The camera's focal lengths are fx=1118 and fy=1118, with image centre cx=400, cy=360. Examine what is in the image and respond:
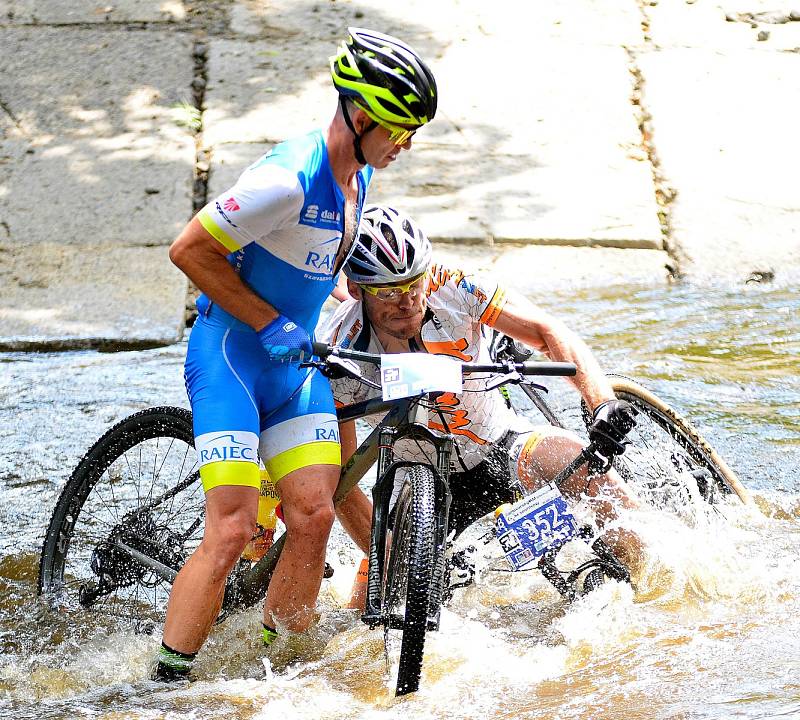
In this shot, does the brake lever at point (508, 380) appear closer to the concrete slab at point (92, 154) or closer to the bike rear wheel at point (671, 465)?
the bike rear wheel at point (671, 465)

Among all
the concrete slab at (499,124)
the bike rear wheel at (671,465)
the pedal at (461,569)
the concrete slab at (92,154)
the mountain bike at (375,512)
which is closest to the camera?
the mountain bike at (375,512)

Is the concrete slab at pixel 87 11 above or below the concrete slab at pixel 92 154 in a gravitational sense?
above

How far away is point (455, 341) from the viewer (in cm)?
391

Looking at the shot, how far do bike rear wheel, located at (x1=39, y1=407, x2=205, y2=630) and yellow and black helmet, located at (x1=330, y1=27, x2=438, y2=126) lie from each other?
4.31 ft

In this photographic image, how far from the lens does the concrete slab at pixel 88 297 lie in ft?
20.6

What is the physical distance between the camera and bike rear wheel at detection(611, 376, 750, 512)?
439 centimetres

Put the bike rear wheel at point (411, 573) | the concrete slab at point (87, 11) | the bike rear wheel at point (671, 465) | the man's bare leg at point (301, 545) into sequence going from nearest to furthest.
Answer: the bike rear wheel at point (411, 573), the man's bare leg at point (301, 545), the bike rear wheel at point (671, 465), the concrete slab at point (87, 11)

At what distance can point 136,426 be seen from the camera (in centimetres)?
410

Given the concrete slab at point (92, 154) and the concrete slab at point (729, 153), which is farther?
the concrete slab at point (729, 153)

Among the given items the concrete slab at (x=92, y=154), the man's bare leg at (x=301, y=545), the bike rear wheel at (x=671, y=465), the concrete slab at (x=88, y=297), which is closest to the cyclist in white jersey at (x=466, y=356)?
the man's bare leg at (x=301, y=545)

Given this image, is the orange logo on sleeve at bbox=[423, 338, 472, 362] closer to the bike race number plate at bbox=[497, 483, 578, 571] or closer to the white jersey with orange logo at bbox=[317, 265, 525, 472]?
the white jersey with orange logo at bbox=[317, 265, 525, 472]

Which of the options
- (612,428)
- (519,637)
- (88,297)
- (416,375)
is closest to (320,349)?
(416,375)

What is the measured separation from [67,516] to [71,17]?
6038 mm

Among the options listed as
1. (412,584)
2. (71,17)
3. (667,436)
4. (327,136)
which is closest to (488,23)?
(71,17)
